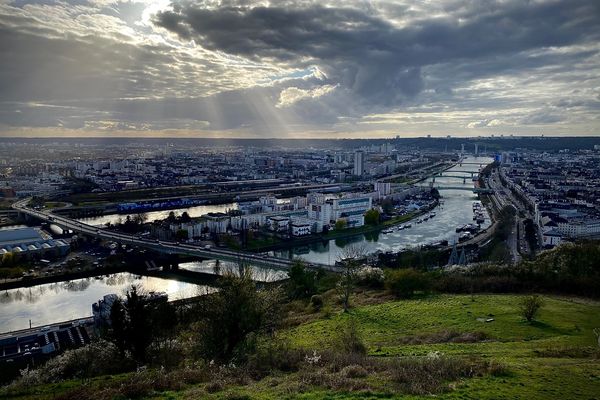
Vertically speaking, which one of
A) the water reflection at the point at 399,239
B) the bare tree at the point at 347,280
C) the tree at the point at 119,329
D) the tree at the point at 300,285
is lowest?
the water reflection at the point at 399,239

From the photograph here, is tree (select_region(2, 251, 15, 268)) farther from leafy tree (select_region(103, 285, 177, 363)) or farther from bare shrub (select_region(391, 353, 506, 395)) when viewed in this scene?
bare shrub (select_region(391, 353, 506, 395))

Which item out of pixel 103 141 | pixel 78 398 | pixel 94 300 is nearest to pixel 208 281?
pixel 94 300

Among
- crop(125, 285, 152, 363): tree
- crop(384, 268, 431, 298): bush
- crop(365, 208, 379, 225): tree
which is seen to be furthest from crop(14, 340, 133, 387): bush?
crop(365, 208, 379, 225): tree

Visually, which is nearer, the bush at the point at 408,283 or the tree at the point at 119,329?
the tree at the point at 119,329

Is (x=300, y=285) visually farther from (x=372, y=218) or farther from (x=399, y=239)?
(x=372, y=218)

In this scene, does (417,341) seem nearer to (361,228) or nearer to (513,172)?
(361,228)

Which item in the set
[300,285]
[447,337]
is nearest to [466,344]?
[447,337]

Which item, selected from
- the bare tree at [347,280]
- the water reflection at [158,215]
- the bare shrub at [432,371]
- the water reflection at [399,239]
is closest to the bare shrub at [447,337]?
the bare shrub at [432,371]

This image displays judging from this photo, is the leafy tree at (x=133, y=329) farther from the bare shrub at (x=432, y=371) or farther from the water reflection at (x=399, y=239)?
the water reflection at (x=399, y=239)
